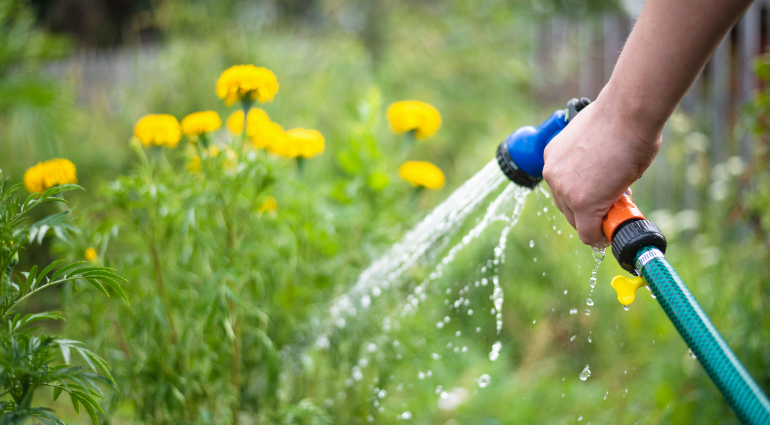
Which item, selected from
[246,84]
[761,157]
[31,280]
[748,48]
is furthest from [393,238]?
[748,48]

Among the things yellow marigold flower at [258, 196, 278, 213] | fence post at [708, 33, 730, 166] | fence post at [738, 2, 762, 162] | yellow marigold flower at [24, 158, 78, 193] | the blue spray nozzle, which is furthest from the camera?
fence post at [708, 33, 730, 166]

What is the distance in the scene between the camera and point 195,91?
11.6 feet

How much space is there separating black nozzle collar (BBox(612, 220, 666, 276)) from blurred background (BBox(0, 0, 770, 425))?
0.39 m

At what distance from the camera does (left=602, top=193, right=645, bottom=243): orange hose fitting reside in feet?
2.38

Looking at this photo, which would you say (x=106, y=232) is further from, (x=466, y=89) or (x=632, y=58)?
(x=466, y=89)

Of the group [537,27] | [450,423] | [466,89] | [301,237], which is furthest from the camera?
[537,27]

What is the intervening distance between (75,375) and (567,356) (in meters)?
1.93

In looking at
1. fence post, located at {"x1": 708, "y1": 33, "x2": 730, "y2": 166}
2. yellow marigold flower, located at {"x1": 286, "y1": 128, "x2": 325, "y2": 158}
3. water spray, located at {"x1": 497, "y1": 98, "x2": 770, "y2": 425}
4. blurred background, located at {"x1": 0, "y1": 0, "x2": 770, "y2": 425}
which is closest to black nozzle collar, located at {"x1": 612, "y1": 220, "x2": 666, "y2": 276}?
water spray, located at {"x1": 497, "y1": 98, "x2": 770, "y2": 425}

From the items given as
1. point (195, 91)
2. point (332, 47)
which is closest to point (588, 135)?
point (195, 91)

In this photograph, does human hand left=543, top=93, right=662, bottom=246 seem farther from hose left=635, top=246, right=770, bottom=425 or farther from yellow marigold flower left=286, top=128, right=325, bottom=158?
yellow marigold flower left=286, top=128, right=325, bottom=158

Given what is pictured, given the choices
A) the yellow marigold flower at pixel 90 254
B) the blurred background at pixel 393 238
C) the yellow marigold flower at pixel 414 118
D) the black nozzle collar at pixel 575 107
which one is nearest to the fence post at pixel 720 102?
the blurred background at pixel 393 238

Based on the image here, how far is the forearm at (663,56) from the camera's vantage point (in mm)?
630

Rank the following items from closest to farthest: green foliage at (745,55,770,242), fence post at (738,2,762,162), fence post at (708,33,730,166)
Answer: green foliage at (745,55,770,242) < fence post at (738,2,762,162) < fence post at (708,33,730,166)

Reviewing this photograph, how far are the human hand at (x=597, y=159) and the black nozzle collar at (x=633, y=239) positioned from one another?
0.16 feet
